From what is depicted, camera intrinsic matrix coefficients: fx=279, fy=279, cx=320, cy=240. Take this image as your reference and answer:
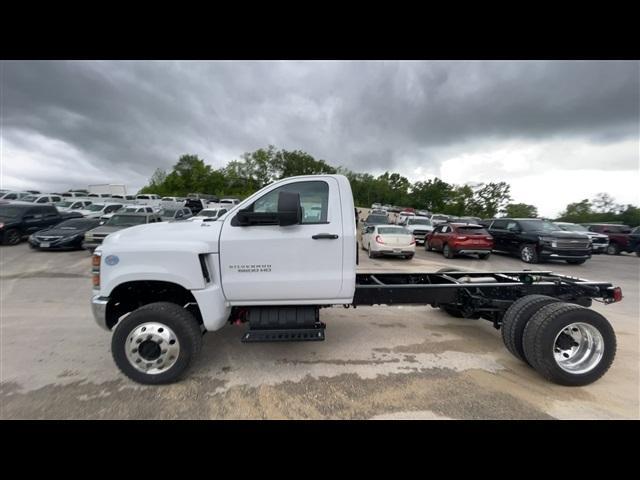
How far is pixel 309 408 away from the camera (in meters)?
2.61

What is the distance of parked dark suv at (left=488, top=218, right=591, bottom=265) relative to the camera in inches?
401

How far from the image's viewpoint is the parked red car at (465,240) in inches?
440

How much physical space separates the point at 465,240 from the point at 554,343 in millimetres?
9017

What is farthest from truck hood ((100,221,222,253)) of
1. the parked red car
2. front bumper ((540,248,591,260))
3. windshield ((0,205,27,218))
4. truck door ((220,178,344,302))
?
windshield ((0,205,27,218))

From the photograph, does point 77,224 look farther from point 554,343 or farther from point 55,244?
point 554,343

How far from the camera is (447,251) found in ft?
39.2

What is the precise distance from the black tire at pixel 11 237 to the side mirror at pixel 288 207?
14434 millimetres

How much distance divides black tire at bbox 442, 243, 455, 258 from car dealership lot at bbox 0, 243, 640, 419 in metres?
6.95

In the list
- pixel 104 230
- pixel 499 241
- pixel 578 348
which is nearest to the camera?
pixel 578 348

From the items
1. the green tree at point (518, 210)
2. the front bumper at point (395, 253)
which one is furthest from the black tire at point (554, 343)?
the green tree at point (518, 210)

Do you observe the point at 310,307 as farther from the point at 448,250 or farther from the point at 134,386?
the point at 448,250

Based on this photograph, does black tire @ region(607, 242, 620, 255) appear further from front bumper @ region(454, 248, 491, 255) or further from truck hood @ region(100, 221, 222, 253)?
truck hood @ region(100, 221, 222, 253)

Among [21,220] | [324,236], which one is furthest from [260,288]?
[21,220]

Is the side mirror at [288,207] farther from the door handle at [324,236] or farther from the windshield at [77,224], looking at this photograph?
the windshield at [77,224]
